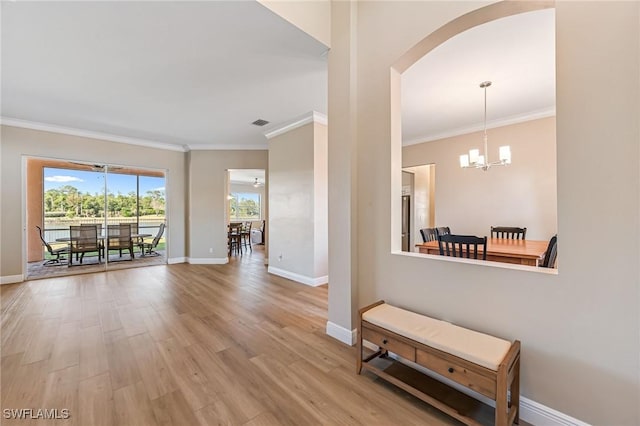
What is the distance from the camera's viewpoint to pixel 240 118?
4.57 metres

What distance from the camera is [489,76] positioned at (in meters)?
3.05

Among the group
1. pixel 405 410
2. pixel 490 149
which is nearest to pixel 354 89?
pixel 405 410

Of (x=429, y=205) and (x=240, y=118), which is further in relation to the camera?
(x=429, y=205)

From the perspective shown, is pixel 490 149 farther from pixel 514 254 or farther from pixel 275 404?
pixel 275 404

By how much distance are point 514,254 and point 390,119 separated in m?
1.93

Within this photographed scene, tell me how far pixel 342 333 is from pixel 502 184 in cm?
414

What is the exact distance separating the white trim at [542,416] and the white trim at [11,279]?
24.0 feet

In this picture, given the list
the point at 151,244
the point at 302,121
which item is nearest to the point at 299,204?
the point at 302,121

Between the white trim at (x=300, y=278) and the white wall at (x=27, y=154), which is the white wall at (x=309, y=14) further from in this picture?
the white wall at (x=27, y=154)

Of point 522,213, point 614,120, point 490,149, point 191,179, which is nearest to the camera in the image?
point 614,120

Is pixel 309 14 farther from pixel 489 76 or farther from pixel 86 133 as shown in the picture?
pixel 86 133

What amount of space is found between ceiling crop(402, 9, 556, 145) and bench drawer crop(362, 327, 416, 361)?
109 inches

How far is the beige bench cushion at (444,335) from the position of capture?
1367mm

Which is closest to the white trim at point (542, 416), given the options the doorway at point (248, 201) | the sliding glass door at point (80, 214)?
the sliding glass door at point (80, 214)
